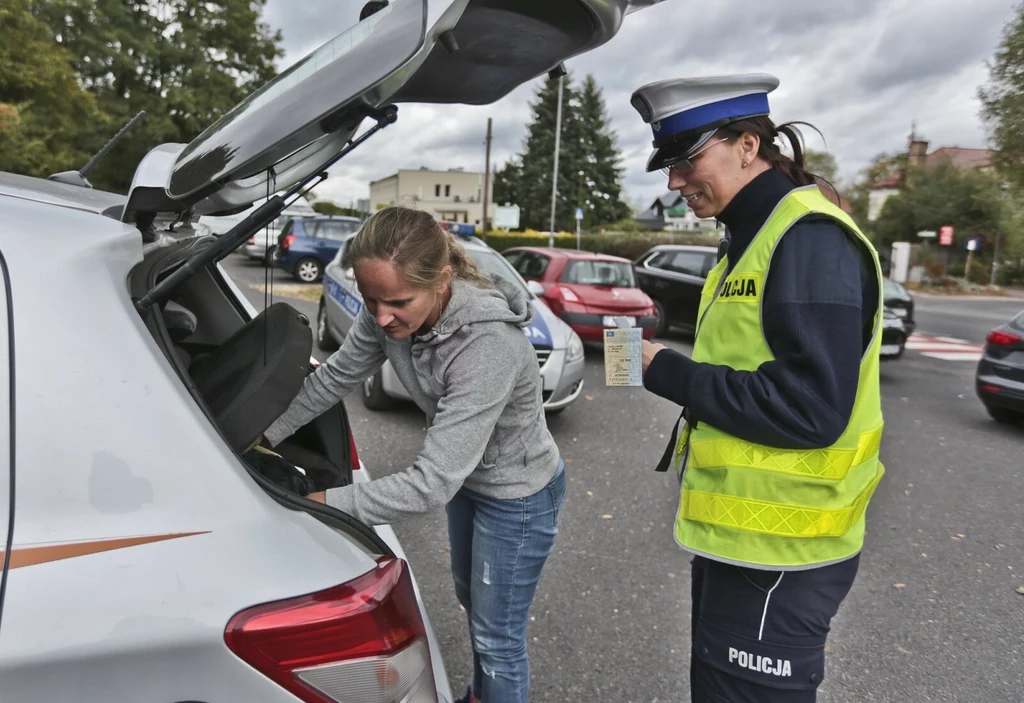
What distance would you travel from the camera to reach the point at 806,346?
52.3 inches

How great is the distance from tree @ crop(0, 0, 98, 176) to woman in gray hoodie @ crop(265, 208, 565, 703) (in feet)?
43.9

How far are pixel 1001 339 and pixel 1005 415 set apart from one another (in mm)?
1002

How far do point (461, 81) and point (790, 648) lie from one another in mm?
1437

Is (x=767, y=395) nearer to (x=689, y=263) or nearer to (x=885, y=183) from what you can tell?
(x=689, y=263)

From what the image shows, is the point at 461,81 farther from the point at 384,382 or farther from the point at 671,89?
the point at 384,382

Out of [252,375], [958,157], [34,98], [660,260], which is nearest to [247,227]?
[252,375]

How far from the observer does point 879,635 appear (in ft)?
10.1

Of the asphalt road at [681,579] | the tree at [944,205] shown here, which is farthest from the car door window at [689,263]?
the tree at [944,205]

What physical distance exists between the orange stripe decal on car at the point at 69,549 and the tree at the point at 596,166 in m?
50.6

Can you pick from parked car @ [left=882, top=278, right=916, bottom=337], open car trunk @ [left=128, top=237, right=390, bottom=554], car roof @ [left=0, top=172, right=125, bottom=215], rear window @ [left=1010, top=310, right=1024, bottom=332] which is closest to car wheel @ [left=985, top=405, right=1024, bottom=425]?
rear window @ [left=1010, top=310, right=1024, bottom=332]

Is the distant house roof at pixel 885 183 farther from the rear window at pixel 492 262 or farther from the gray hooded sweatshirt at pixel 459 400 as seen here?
the gray hooded sweatshirt at pixel 459 400

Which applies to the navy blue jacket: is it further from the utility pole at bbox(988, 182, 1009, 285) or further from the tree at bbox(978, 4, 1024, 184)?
the utility pole at bbox(988, 182, 1009, 285)

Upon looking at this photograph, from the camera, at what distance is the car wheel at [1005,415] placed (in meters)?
7.04

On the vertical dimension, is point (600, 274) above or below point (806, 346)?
below
